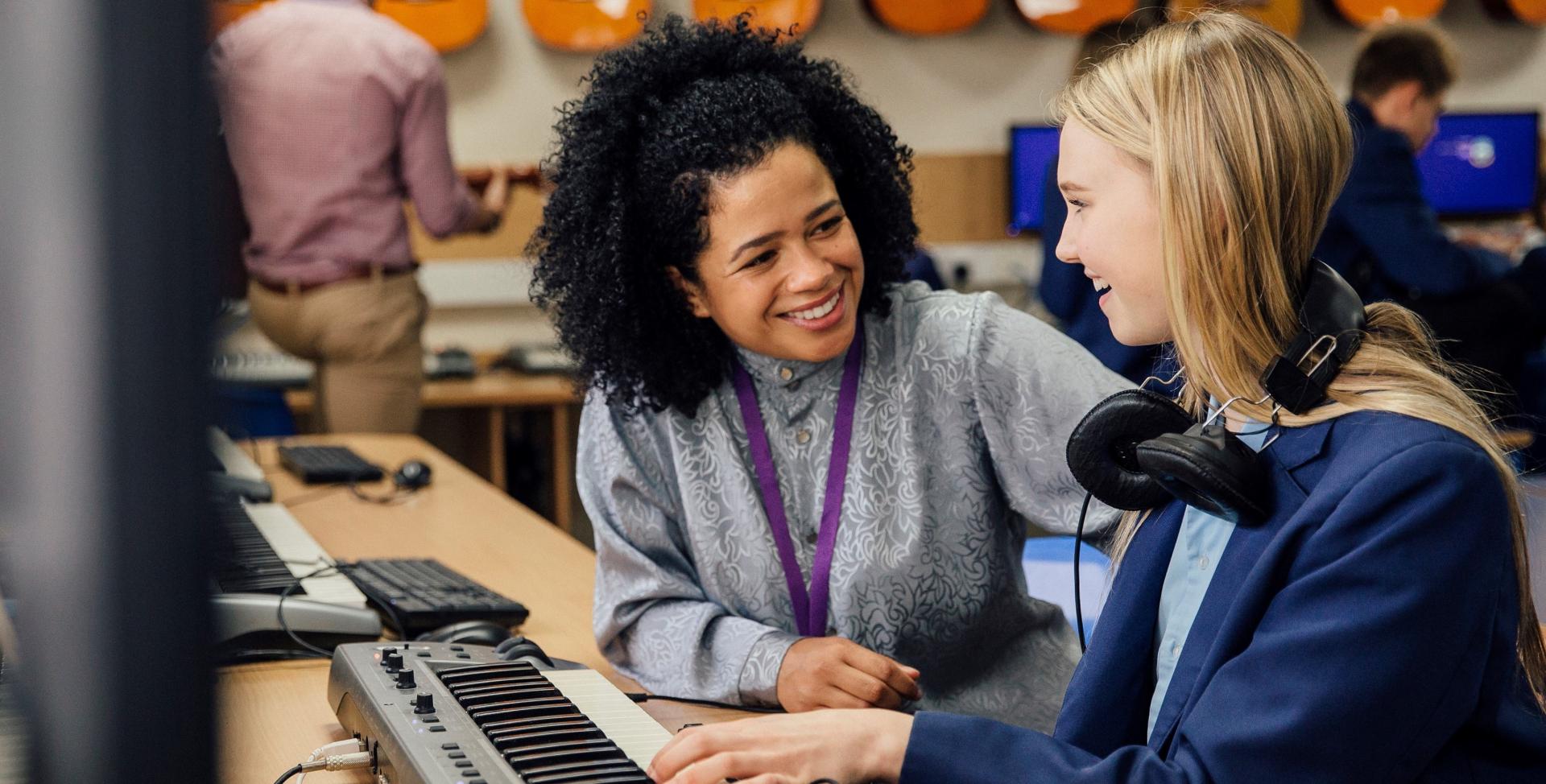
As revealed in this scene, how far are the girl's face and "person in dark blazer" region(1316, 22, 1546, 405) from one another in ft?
8.21

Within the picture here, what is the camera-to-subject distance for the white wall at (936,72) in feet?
16.0

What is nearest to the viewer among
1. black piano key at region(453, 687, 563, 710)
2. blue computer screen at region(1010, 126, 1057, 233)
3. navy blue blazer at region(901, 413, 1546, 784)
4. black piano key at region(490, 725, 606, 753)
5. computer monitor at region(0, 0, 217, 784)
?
computer monitor at region(0, 0, 217, 784)

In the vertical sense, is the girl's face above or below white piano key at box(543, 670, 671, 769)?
above

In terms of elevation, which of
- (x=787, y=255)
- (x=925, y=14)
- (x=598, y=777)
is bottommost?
(x=598, y=777)

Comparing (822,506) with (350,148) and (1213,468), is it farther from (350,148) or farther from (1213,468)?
(350,148)

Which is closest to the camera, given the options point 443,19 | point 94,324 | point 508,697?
point 94,324

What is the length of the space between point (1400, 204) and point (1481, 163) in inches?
82.2

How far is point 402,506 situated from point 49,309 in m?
2.18

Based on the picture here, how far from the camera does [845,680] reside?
127 centimetres

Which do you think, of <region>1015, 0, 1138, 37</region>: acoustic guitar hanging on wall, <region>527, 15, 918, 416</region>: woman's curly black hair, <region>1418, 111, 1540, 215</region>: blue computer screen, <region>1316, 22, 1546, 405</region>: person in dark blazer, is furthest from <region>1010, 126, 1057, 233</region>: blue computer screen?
<region>527, 15, 918, 416</region>: woman's curly black hair

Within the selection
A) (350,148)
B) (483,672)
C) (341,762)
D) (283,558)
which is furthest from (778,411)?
(350,148)

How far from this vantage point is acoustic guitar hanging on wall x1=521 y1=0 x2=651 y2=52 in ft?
15.6

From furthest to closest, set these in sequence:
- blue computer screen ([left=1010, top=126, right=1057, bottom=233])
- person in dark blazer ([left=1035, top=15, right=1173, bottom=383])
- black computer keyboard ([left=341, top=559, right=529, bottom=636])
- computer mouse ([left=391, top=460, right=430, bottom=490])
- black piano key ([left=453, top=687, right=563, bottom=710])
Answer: blue computer screen ([left=1010, top=126, right=1057, bottom=233]) < person in dark blazer ([left=1035, top=15, right=1173, bottom=383]) < computer mouse ([left=391, top=460, right=430, bottom=490]) < black computer keyboard ([left=341, top=559, right=529, bottom=636]) < black piano key ([left=453, top=687, right=563, bottom=710])

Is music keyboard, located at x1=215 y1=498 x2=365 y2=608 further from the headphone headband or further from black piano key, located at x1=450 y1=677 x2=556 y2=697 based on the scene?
the headphone headband
